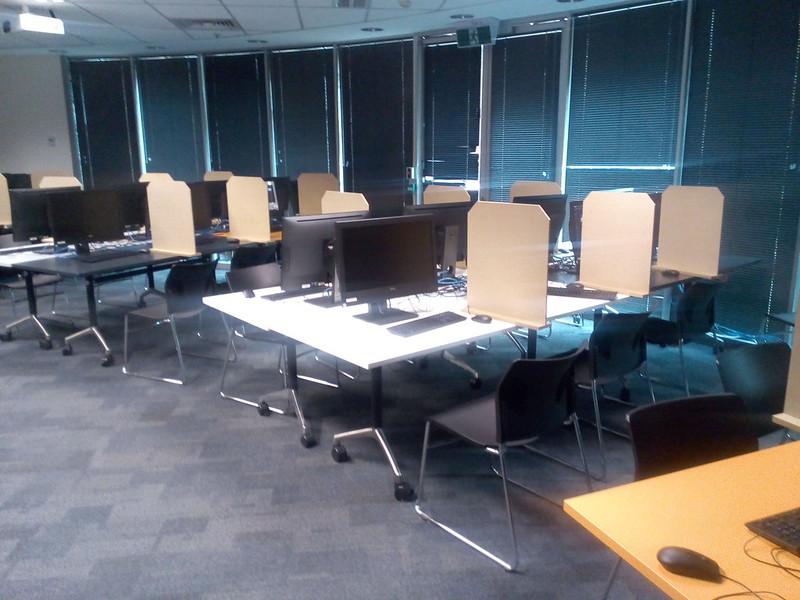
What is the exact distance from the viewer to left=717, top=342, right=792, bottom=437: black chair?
7.71ft

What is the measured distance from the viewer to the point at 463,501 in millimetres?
2752

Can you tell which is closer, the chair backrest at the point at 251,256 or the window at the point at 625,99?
the chair backrest at the point at 251,256

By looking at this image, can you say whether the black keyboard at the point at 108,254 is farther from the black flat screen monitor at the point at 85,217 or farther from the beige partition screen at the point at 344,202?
the beige partition screen at the point at 344,202

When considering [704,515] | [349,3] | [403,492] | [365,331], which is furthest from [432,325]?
[349,3]

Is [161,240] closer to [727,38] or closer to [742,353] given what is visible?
[742,353]

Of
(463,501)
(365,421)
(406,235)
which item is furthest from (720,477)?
(365,421)

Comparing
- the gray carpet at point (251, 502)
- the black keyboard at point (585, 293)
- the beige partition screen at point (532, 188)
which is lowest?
the gray carpet at point (251, 502)

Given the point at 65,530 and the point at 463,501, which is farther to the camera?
the point at 463,501

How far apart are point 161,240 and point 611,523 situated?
4.32 metres

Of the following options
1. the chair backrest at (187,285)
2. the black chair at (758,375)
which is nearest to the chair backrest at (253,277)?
the chair backrest at (187,285)

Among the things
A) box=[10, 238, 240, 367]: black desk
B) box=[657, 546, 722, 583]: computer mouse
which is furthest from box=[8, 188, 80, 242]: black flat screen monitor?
box=[657, 546, 722, 583]: computer mouse

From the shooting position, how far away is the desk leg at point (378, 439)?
275cm

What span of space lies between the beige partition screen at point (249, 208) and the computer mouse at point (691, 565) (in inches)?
173

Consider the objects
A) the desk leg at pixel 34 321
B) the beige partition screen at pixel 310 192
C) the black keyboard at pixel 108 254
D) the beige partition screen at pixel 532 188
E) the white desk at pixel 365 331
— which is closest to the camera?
the white desk at pixel 365 331
